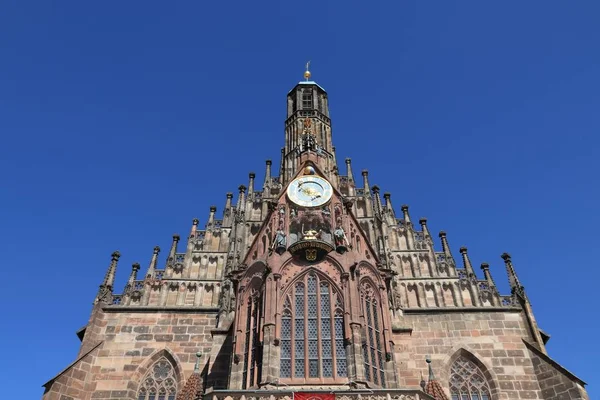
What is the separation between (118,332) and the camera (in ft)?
82.7

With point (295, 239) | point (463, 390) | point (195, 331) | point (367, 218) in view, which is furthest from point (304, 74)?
point (463, 390)

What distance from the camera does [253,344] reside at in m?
21.0

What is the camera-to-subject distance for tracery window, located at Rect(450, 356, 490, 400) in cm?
2317

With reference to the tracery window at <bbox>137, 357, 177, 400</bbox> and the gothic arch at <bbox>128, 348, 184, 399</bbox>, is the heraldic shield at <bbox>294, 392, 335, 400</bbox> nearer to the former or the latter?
the gothic arch at <bbox>128, 348, 184, 399</bbox>

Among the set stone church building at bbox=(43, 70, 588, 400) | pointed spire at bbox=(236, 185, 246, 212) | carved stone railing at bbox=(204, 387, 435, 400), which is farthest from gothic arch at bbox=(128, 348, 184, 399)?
pointed spire at bbox=(236, 185, 246, 212)

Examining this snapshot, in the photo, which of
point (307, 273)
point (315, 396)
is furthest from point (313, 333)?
point (315, 396)

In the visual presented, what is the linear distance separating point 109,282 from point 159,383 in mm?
6402

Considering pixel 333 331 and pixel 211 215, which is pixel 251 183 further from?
pixel 333 331

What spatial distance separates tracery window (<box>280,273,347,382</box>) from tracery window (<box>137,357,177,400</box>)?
704 cm

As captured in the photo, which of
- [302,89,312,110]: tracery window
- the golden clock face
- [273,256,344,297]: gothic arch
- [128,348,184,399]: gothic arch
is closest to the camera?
[273,256,344,297]: gothic arch

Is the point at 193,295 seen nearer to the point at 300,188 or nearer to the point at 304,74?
the point at 300,188

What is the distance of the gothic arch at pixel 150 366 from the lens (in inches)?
926

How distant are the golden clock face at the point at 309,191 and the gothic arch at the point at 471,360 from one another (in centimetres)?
953

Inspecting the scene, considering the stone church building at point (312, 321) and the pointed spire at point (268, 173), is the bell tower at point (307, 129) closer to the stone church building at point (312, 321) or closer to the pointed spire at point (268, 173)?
the pointed spire at point (268, 173)
